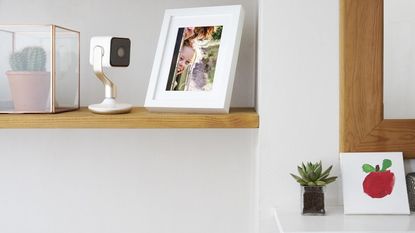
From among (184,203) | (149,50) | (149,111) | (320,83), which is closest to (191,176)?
(184,203)

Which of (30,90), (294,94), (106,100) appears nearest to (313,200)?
(294,94)

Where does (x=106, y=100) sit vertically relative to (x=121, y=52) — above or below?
below

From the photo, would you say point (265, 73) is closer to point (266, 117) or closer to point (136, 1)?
point (266, 117)

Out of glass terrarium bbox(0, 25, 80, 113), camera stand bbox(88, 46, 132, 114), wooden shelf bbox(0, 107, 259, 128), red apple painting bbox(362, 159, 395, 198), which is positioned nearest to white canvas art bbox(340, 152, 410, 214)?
red apple painting bbox(362, 159, 395, 198)

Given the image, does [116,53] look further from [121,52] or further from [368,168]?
[368,168]

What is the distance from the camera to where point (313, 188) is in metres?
1.34

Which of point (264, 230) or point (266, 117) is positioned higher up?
point (266, 117)

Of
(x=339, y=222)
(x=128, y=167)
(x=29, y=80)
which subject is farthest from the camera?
(x=128, y=167)

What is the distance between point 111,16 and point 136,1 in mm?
95

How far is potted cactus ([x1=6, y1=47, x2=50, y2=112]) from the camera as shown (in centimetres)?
140

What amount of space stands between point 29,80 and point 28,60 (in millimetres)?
58

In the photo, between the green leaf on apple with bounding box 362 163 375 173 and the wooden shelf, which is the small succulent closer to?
the green leaf on apple with bounding box 362 163 375 173

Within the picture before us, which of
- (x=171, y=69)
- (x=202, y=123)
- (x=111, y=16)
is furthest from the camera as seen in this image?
(x=111, y=16)

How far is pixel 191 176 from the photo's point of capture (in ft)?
5.55
